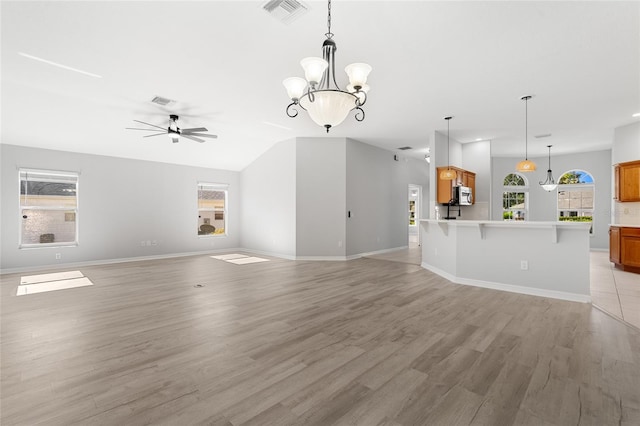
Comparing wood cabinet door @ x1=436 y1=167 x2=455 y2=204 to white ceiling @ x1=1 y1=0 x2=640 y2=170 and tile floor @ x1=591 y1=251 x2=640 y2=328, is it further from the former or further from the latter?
tile floor @ x1=591 y1=251 x2=640 y2=328

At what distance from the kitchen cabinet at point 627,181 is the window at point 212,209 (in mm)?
9834

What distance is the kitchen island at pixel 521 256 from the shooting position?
3965mm

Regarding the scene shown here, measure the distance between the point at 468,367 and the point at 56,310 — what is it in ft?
15.2

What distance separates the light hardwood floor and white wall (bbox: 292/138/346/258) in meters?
3.03

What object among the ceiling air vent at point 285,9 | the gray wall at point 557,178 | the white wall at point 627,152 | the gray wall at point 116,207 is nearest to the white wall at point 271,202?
the gray wall at point 116,207

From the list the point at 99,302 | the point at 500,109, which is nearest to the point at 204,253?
the point at 99,302

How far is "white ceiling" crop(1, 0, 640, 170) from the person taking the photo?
2.82 meters

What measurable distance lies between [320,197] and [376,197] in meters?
1.85

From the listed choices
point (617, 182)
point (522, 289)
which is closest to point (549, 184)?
point (617, 182)

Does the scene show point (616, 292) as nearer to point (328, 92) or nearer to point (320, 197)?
point (328, 92)

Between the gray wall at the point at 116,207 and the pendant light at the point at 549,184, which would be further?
the pendant light at the point at 549,184

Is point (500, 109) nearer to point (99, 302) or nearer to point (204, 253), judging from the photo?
point (99, 302)

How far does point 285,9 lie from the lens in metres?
2.75

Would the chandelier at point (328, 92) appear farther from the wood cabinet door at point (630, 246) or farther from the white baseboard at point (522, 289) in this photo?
the wood cabinet door at point (630, 246)
